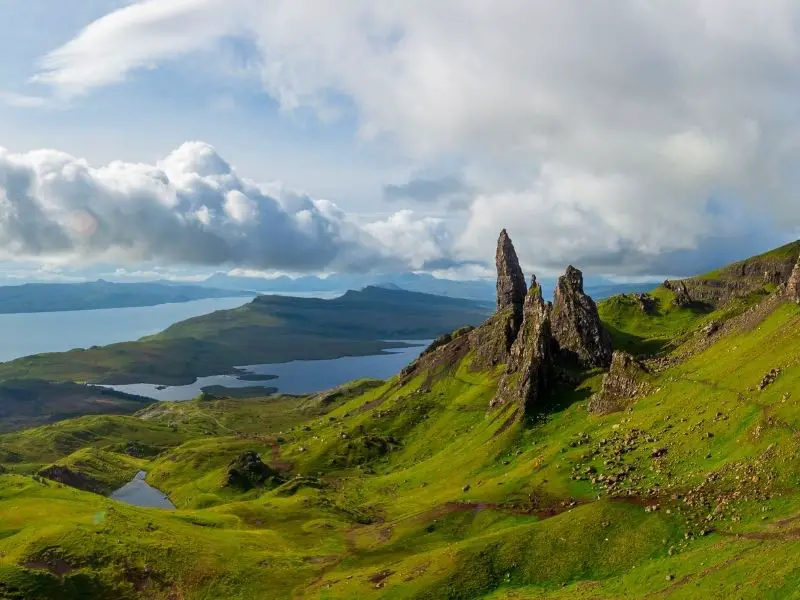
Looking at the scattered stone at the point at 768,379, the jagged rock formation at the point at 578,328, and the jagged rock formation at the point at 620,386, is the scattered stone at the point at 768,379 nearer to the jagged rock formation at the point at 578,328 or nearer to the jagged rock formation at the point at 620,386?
the jagged rock formation at the point at 620,386

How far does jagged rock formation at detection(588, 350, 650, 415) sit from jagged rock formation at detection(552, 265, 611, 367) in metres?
31.7

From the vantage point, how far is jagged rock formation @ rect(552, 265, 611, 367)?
17900cm

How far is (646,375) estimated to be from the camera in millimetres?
136125

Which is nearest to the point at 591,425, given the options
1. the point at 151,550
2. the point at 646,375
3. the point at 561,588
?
the point at 646,375

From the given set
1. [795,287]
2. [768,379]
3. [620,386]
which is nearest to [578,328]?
[620,386]

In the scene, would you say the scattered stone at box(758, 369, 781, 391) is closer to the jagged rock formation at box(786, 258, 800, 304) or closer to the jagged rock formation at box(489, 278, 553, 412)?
the jagged rock formation at box(786, 258, 800, 304)

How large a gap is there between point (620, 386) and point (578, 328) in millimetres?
47647

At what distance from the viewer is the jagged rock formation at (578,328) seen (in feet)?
587

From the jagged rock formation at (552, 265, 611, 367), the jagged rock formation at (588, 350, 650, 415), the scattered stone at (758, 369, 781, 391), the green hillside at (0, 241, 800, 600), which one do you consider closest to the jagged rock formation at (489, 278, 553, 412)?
the jagged rock formation at (552, 265, 611, 367)

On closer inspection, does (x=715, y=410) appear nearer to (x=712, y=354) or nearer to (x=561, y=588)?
(x=712, y=354)

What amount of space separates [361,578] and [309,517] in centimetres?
5948

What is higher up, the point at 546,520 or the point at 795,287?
the point at 795,287

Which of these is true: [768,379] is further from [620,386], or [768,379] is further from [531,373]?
[531,373]

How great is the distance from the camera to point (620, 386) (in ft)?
457
